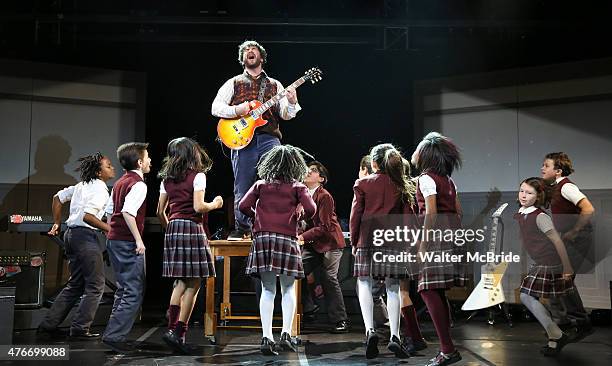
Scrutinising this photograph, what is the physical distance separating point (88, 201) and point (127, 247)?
3.01ft

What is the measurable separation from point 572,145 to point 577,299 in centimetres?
303

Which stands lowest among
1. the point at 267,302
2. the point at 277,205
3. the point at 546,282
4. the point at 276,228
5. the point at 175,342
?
the point at 175,342

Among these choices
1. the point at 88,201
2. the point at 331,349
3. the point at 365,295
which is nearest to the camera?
the point at 365,295

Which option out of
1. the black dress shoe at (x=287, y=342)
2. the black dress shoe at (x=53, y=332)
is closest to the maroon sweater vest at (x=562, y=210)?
the black dress shoe at (x=287, y=342)

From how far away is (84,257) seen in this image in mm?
5156

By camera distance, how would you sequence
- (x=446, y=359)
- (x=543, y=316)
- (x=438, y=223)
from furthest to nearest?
(x=543, y=316) < (x=438, y=223) < (x=446, y=359)

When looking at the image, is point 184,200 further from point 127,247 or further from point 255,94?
point 255,94

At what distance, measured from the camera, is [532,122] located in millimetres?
7480

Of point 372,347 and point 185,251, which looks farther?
point 185,251

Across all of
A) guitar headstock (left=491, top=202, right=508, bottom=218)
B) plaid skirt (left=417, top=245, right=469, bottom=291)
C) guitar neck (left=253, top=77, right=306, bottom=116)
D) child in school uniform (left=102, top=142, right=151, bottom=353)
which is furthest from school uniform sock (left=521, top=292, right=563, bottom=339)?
child in school uniform (left=102, top=142, right=151, bottom=353)

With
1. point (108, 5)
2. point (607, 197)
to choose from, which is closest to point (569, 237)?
point (607, 197)

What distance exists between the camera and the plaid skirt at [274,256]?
4109mm

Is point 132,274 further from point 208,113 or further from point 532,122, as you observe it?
point 532,122

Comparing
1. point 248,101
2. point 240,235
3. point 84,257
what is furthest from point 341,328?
point 84,257
